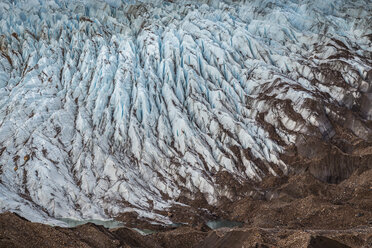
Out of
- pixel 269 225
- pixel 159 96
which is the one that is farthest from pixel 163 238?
pixel 159 96

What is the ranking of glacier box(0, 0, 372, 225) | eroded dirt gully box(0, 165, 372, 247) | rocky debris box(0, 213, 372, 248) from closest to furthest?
1. rocky debris box(0, 213, 372, 248)
2. eroded dirt gully box(0, 165, 372, 247)
3. glacier box(0, 0, 372, 225)

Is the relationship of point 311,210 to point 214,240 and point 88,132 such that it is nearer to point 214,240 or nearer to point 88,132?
point 214,240

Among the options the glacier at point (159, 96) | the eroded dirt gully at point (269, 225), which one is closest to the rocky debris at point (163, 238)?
the eroded dirt gully at point (269, 225)

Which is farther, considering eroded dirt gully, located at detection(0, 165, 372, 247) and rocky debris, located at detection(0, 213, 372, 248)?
eroded dirt gully, located at detection(0, 165, 372, 247)

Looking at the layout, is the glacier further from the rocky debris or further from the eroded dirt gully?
the rocky debris

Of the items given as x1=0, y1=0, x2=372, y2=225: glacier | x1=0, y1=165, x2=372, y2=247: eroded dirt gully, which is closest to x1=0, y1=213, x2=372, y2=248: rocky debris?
x1=0, y1=165, x2=372, y2=247: eroded dirt gully

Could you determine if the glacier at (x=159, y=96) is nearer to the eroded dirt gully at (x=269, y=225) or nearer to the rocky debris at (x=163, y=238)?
the eroded dirt gully at (x=269, y=225)
